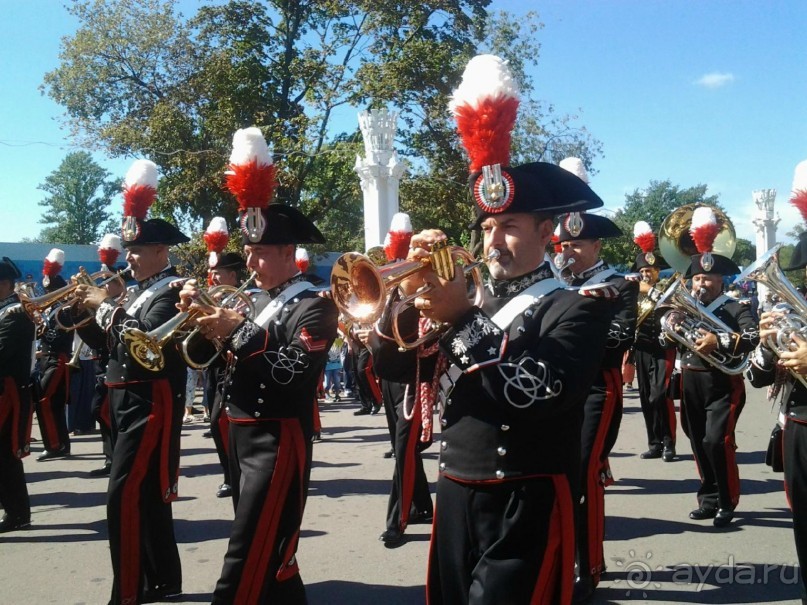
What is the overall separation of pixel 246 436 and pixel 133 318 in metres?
1.45

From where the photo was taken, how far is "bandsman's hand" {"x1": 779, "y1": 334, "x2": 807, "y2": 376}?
3527 millimetres

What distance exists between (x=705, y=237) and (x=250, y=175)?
4083 millimetres

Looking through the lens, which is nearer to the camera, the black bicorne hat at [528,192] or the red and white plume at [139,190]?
the black bicorne hat at [528,192]

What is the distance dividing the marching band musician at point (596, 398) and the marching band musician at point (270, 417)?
1636 mm

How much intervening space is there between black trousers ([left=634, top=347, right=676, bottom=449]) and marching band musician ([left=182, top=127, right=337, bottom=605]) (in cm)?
574

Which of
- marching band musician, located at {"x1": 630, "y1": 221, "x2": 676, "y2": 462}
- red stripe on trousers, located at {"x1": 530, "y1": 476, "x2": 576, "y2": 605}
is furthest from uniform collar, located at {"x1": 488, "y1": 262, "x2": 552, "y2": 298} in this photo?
marching band musician, located at {"x1": 630, "y1": 221, "x2": 676, "y2": 462}

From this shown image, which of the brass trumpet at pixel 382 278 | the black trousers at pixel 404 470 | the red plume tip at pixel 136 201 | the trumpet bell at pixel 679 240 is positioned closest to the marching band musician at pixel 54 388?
the red plume tip at pixel 136 201

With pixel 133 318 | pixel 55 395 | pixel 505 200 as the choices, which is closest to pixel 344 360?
pixel 55 395

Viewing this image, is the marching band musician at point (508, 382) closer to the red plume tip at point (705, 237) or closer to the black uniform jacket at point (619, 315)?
the black uniform jacket at point (619, 315)

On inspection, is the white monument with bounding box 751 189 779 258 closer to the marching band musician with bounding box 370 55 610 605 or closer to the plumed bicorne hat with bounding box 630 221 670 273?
the plumed bicorne hat with bounding box 630 221 670 273

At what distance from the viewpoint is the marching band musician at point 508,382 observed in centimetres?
249

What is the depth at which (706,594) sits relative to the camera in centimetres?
466

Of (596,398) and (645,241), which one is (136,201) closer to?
(596,398)

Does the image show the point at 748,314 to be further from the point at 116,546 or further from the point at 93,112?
the point at 93,112
